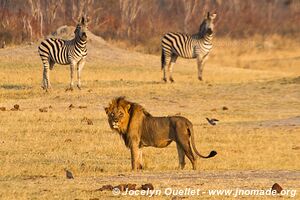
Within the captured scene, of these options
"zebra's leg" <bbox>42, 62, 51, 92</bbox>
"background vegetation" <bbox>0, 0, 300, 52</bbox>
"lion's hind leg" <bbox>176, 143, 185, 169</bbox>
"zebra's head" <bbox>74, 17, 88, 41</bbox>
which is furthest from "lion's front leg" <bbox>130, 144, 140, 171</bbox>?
"background vegetation" <bbox>0, 0, 300, 52</bbox>

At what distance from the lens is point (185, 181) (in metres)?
13.0

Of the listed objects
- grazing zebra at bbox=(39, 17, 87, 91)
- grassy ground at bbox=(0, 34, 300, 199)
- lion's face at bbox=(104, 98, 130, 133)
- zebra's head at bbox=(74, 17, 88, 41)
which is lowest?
grassy ground at bbox=(0, 34, 300, 199)

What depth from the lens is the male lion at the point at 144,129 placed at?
14.8 meters

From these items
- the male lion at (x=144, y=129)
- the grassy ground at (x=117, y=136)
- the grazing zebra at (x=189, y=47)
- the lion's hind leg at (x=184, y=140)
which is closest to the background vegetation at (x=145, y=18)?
the grassy ground at (x=117, y=136)

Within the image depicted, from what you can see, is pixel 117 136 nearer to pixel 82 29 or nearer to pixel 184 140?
pixel 184 140

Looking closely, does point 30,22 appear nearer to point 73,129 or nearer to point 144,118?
point 73,129

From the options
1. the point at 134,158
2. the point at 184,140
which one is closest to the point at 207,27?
the point at 184,140

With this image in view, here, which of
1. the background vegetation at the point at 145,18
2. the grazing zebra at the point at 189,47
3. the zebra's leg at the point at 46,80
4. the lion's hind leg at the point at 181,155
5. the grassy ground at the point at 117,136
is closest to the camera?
the grassy ground at the point at 117,136

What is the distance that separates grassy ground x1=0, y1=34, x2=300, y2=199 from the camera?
13.3 metres

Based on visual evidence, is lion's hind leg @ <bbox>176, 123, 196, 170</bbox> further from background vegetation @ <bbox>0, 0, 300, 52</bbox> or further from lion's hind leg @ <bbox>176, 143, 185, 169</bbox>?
background vegetation @ <bbox>0, 0, 300, 52</bbox>

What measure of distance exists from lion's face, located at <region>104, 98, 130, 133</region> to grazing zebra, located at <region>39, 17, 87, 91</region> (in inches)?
661

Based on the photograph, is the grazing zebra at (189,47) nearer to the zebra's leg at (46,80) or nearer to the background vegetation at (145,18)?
the zebra's leg at (46,80)

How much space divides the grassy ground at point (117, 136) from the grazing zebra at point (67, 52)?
0.81 metres

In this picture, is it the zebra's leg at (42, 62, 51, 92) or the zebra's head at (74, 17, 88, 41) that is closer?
the zebra's head at (74, 17, 88, 41)
